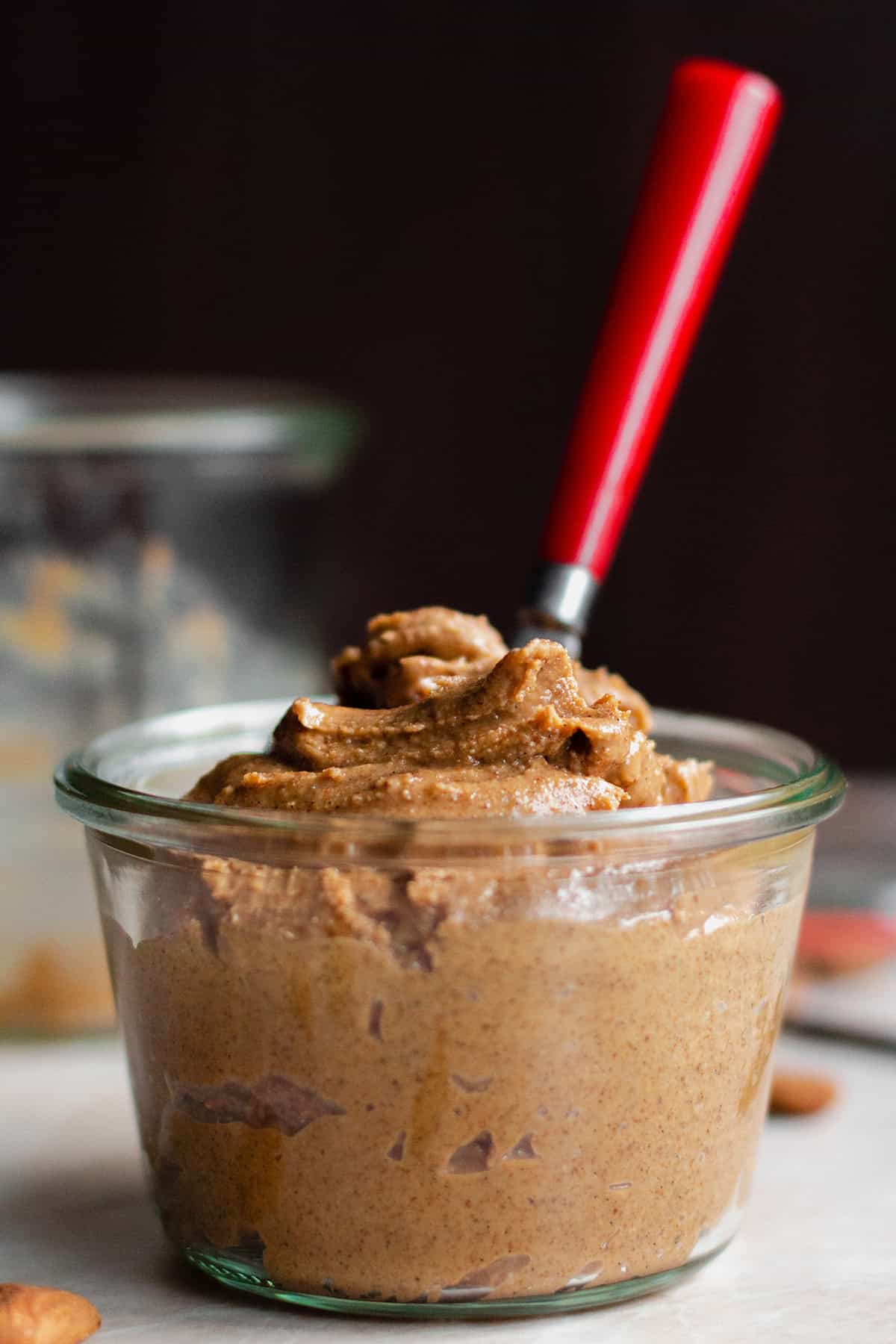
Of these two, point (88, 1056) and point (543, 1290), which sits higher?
point (543, 1290)

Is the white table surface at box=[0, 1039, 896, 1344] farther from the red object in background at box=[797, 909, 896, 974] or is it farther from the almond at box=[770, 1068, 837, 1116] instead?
the red object in background at box=[797, 909, 896, 974]

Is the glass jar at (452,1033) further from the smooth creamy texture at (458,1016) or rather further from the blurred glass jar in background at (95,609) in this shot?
the blurred glass jar in background at (95,609)

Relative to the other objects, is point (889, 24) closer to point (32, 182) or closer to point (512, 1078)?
point (32, 182)

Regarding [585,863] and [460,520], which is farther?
[460,520]

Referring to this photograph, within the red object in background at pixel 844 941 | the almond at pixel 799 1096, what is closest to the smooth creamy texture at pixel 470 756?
the almond at pixel 799 1096

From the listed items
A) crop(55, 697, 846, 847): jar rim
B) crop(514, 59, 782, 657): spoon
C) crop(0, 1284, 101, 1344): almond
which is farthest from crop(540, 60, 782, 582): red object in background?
crop(0, 1284, 101, 1344): almond

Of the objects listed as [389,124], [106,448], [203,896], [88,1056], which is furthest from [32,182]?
[203,896]

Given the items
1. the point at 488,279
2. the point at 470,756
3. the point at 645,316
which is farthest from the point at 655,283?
the point at 488,279
